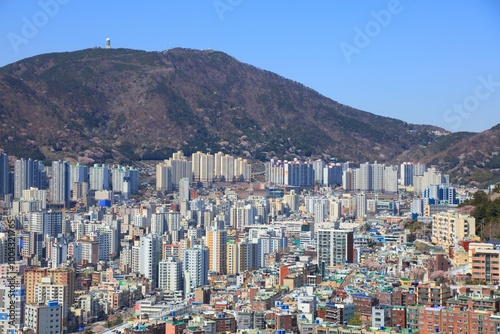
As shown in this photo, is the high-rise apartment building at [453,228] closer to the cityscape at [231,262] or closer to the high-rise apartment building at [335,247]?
the cityscape at [231,262]

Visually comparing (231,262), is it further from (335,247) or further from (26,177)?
(26,177)

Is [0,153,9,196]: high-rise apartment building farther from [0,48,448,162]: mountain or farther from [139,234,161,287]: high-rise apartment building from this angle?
[139,234,161,287]: high-rise apartment building

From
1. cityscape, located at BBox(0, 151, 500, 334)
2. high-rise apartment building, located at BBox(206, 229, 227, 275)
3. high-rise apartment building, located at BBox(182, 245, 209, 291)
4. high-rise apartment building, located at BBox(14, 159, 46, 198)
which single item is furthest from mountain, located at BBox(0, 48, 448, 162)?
high-rise apartment building, located at BBox(182, 245, 209, 291)

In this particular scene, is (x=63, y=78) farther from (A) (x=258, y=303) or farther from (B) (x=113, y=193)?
(A) (x=258, y=303)

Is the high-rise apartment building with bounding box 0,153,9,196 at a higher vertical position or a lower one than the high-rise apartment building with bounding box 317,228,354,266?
higher

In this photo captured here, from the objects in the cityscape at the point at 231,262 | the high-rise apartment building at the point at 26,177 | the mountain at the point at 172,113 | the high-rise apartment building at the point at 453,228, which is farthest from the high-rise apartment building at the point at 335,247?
the mountain at the point at 172,113

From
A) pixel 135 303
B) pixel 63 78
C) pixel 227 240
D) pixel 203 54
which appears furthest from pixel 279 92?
pixel 135 303
